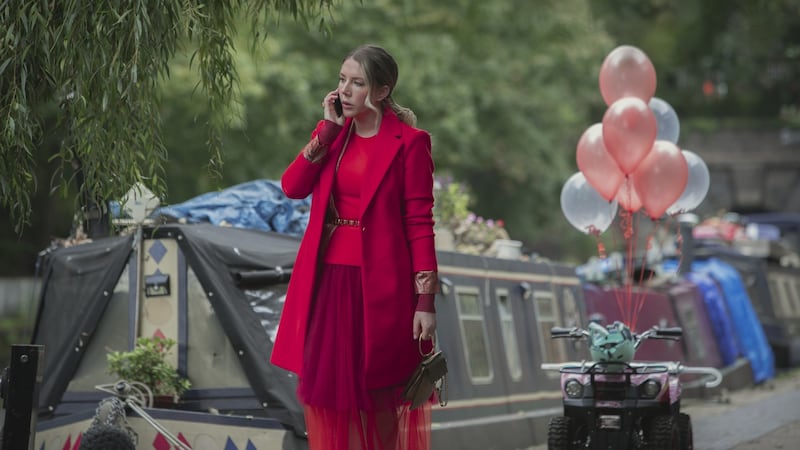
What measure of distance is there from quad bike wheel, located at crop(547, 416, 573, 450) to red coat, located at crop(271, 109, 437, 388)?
3.82 metres

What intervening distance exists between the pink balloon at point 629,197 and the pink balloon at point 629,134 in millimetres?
153

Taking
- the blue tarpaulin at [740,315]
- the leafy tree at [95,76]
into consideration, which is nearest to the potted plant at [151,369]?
the leafy tree at [95,76]

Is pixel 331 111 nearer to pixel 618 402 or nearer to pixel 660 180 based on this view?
pixel 618 402

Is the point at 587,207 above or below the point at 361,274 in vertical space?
above

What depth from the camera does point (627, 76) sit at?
40.1 feet

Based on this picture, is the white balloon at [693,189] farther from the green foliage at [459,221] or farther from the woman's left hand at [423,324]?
the woman's left hand at [423,324]

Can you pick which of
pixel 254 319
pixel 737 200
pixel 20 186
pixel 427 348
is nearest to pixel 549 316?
pixel 254 319

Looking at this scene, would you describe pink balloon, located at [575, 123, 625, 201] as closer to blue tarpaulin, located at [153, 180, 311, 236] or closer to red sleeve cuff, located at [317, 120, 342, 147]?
blue tarpaulin, located at [153, 180, 311, 236]

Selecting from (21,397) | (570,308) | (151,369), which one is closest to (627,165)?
(570,308)

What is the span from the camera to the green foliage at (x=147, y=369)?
9.03 m

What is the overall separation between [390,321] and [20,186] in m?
2.71

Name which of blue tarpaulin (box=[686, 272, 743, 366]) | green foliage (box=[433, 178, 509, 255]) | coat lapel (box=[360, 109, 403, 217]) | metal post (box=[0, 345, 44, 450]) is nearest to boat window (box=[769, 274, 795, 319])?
blue tarpaulin (box=[686, 272, 743, 366])

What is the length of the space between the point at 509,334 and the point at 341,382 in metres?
7.50

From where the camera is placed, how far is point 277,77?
28.2 meters
